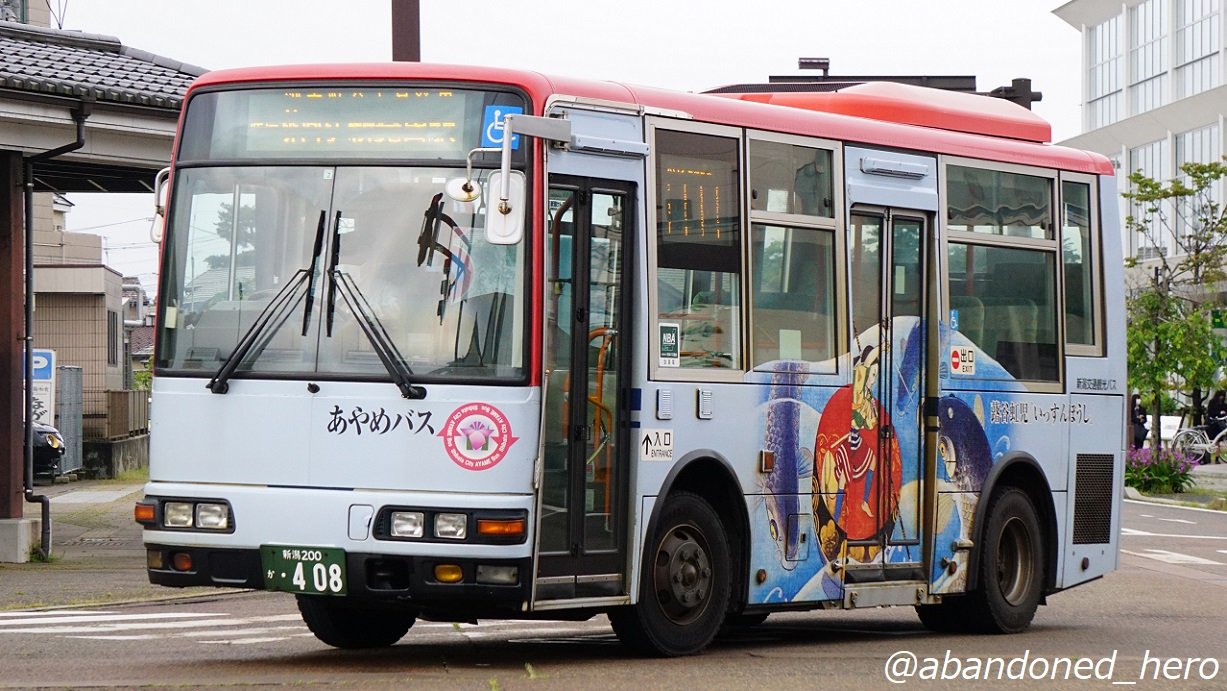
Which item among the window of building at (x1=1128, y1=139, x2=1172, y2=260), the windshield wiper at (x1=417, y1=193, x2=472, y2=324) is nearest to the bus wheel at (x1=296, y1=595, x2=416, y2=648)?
the windshield wiper at (x1=417, y1=193, x2=472, y2=324)

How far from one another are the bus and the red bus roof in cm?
3

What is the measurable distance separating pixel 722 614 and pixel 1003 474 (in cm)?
349

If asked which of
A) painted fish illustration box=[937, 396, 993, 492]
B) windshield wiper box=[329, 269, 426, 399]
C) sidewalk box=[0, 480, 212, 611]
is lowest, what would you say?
sidewalk box=[0, 480, 212, 611]

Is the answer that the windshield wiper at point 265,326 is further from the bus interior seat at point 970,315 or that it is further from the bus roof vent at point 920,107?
the bus interior seat at point 970,315

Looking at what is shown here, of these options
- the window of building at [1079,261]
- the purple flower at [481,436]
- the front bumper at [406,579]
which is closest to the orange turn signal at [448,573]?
the front bumper at [406,579]

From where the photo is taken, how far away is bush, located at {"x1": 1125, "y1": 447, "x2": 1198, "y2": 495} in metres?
37.3

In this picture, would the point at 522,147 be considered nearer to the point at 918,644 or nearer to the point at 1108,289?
the point at 918,644

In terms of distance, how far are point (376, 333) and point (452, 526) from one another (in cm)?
106

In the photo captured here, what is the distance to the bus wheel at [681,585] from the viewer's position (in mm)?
10930

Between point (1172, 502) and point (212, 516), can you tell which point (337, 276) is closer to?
point (212, 516)

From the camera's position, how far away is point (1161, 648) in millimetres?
13055

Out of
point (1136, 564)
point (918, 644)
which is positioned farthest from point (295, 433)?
point (1136, 564)

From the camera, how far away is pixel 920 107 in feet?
45.4

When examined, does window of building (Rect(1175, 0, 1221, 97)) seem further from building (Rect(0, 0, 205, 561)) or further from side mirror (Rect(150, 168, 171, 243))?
side mirror (Rect(150, 168, 171, 243))
